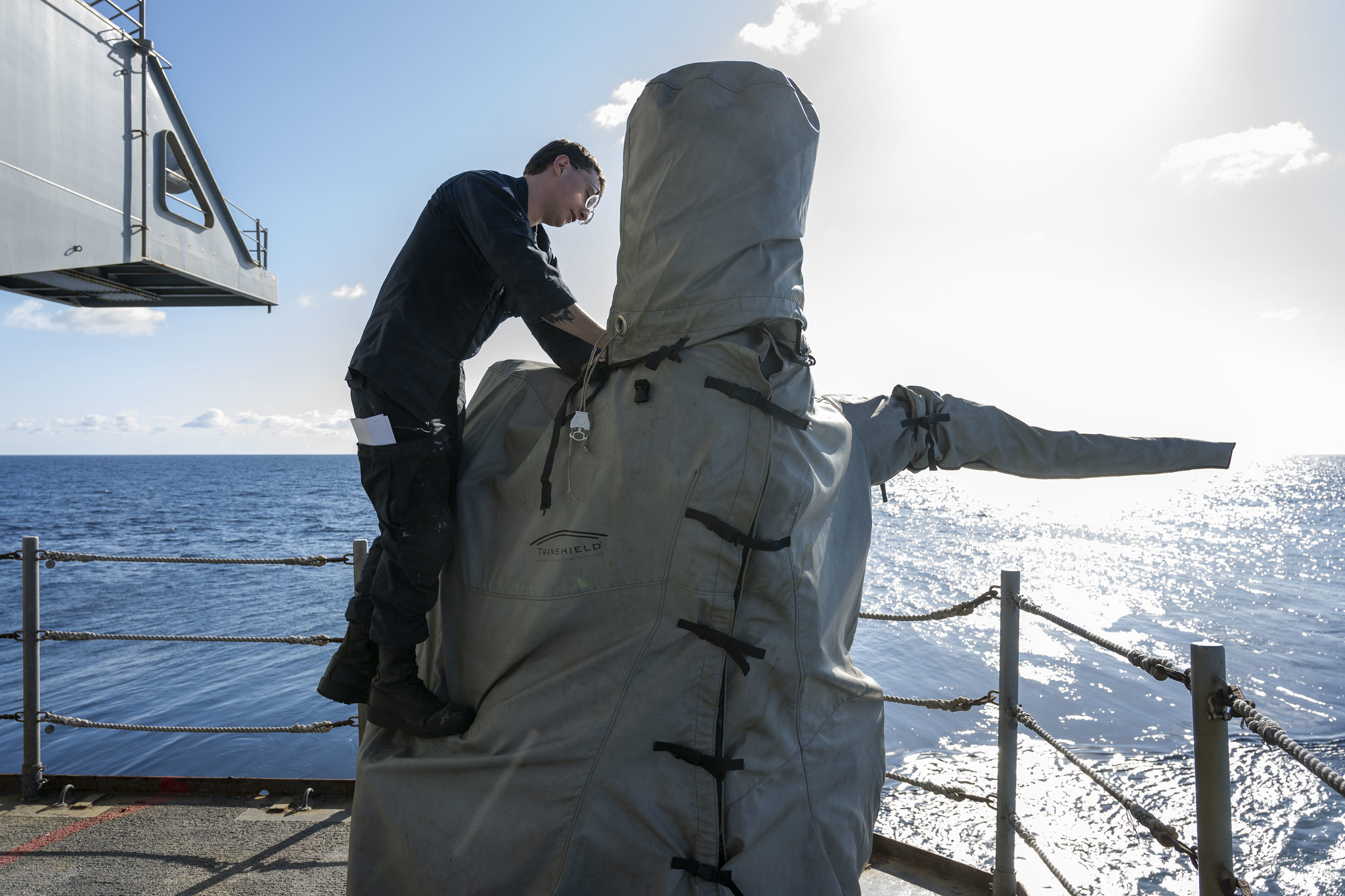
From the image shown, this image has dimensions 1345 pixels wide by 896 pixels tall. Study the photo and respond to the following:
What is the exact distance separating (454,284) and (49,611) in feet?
75.0

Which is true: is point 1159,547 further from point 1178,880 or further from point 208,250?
point 208,250

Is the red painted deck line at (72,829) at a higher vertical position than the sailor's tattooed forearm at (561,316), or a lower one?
lower

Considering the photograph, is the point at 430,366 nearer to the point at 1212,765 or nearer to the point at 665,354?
the point at 665,354

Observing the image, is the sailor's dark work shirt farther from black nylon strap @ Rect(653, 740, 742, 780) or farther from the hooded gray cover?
black nylon strap @ Rect(653, 740, 742, 780)

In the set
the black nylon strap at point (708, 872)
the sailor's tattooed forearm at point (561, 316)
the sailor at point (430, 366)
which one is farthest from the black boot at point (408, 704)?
the sailor's tattooed forearm at point (561, 316)

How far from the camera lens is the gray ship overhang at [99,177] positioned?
6.06 meters

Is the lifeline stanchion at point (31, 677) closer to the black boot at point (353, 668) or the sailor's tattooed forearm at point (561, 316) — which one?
the black boot at point (353, 668)

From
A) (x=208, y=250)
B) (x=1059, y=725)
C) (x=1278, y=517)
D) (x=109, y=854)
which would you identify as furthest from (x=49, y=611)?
(x=1278, y=517)

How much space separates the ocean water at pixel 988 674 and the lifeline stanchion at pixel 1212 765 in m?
1.43

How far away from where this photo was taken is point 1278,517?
4994 cm

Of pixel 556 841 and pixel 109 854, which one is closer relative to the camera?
pixel 556 841

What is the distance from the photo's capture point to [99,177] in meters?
7.07

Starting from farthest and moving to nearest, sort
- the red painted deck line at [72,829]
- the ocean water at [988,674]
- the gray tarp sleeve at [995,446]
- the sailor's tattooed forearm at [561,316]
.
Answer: the ocean water at [988,674], the red painted deck line at [72,829], the gray tarp sleeve at [995,446], the sailor's tattooed forearm at [561,316]

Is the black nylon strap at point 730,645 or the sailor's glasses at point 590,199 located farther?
the sailor's glasses at point 590,199
